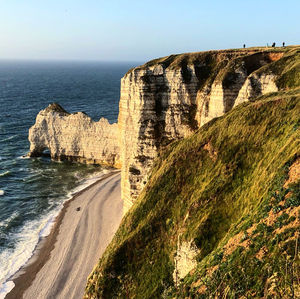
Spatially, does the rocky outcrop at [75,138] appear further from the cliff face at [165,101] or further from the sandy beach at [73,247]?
the cliff face at [165,101]

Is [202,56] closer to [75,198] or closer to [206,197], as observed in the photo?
[206,197]

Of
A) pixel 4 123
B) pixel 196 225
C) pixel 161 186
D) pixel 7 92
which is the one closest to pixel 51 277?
pixel 161 186

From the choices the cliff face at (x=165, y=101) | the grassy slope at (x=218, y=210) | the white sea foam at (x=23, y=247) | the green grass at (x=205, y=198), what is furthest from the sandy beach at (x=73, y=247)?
the grassy slope at (x=218, y=210)

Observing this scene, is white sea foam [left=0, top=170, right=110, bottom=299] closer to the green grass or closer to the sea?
the sea

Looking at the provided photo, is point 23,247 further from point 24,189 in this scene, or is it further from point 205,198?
point 205,198

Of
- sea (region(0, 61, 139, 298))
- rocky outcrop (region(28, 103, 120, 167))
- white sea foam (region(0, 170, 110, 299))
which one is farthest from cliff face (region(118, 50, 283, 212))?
rocky outcrop (region(28, 103, 120, 167))

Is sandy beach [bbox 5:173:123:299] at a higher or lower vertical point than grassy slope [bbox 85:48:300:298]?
lower

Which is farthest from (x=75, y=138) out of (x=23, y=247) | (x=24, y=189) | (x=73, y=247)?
(x=73, y=247)
